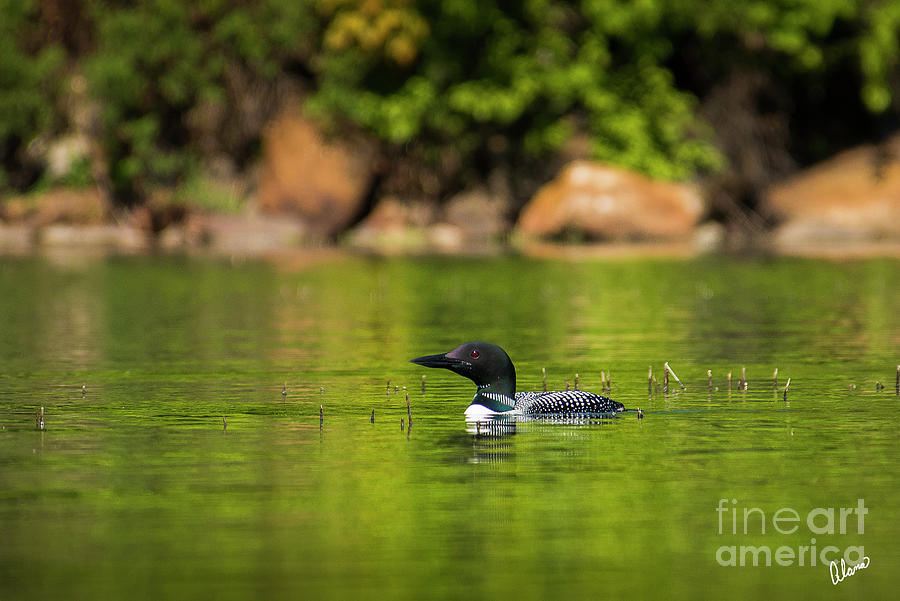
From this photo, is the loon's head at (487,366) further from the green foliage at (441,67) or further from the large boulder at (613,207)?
the green foliage at (441,67)

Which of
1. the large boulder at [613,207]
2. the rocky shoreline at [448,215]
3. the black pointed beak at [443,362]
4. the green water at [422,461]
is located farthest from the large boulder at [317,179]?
the black pointed beak at [443,362]

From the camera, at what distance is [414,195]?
51.5 meters

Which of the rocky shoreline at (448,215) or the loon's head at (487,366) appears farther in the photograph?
the rocky shoreline at (448,215)

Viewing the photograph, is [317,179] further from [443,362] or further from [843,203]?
[443,362]

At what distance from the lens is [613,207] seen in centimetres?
4697

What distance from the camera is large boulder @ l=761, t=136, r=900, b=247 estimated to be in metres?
48.0

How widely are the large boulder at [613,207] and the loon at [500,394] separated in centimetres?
3407

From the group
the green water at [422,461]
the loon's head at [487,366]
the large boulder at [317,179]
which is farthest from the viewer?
the large boulder at [317,179]

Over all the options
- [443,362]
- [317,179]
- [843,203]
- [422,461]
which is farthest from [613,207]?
[422,461]

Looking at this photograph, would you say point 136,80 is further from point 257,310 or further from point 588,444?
point 588,444

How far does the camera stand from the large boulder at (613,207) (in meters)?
47.0

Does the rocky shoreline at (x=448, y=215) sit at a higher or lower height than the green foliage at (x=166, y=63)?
lower

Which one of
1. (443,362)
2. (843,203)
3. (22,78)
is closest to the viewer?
(443,362)

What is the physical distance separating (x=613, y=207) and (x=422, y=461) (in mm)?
36578
